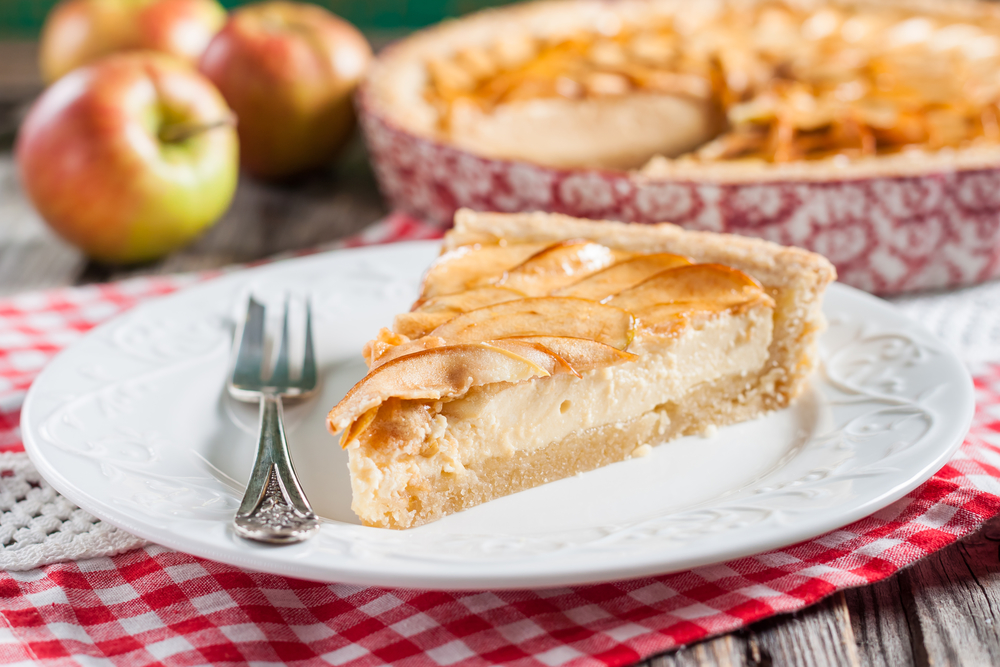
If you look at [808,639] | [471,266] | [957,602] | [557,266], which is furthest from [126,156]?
[957,602]

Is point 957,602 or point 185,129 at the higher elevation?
point 185,129

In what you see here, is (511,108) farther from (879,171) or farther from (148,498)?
(148,498)

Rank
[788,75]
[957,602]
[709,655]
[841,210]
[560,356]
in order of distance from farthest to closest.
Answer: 1. [788,75]
2. [841,210]
3. [560,356]
4. [957,602]
5. [709,655]

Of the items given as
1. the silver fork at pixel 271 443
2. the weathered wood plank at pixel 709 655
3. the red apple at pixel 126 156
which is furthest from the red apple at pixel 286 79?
the weathered wood plank at pixel 709 655

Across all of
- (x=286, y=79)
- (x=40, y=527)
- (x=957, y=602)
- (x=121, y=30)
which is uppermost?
(x=121, y=30)

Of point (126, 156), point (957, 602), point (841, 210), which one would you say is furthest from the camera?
point (126, 156)

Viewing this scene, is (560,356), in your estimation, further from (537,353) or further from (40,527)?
(40,527)

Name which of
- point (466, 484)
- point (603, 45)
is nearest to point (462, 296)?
point (466, 484)

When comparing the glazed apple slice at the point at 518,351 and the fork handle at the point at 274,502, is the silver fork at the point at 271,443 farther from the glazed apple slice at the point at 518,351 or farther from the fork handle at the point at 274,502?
the glazed apple slice at the point at 518,351
